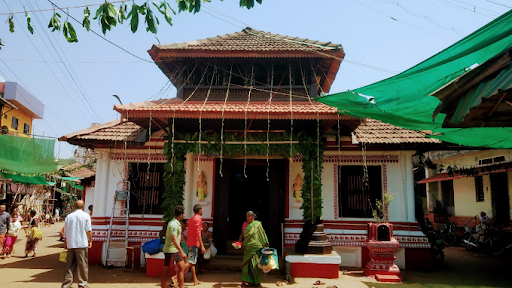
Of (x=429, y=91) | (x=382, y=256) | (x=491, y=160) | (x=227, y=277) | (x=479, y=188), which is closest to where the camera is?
(x=429, y=91)

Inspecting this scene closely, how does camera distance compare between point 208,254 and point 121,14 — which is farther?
point 208,254

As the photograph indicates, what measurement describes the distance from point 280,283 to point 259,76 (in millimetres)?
6444

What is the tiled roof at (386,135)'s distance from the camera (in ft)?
32.3

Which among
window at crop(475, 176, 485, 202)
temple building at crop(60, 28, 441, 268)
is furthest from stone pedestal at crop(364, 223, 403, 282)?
window at crop(475, 176, 485, 202)

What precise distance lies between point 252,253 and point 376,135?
16.9ft

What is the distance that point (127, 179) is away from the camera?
10.7 metres

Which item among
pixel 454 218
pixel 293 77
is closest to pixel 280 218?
pixel 293 77

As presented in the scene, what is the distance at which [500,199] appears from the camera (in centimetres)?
1488

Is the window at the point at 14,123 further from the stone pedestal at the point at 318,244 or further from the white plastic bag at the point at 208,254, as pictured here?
the stone pedestal at the point at 318,244

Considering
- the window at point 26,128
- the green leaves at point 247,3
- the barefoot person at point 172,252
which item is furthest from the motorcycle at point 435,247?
the window at point 26,128

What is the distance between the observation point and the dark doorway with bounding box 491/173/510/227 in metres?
14.5

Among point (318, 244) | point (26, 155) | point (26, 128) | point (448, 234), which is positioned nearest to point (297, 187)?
point (318, 244)

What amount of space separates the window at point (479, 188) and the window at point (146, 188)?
14.3 metres

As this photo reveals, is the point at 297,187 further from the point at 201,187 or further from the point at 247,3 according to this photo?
the point at 247,3
